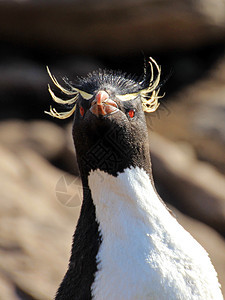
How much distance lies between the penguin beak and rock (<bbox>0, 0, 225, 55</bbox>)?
4359 mm

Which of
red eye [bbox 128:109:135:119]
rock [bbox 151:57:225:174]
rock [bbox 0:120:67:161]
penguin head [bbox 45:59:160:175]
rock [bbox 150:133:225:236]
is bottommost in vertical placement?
penguin head [bbox 45:59:160:175]

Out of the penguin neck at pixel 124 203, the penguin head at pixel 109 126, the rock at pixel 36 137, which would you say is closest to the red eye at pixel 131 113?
the penguin head at pixel 109 126

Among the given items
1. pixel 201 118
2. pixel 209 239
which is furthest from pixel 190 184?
Result: pixel 201 118

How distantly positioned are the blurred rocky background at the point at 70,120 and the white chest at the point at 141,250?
2072mm

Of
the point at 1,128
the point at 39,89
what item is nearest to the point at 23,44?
the point at 39,89

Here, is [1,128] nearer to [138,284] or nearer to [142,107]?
[142,107]

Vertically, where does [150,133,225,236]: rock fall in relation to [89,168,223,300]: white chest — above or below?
above

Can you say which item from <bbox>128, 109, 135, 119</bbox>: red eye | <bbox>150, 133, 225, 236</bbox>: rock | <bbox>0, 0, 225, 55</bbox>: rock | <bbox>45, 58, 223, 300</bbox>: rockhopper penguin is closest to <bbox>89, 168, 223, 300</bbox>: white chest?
<bbox>45, 58, 223, 300</bbox>: rockhopper penguin

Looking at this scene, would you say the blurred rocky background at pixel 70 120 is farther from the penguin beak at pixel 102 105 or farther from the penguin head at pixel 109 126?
the penguin beak at pixel 102 105

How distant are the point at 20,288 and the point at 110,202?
6.40ft

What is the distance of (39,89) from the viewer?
6.70 m

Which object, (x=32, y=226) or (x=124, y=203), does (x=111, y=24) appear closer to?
(x=32, y=226)

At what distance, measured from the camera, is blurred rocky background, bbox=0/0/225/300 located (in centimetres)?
518

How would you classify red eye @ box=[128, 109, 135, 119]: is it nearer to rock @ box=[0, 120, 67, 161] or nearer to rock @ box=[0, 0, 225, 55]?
rock @ box=[0, 120, 67, 161]
